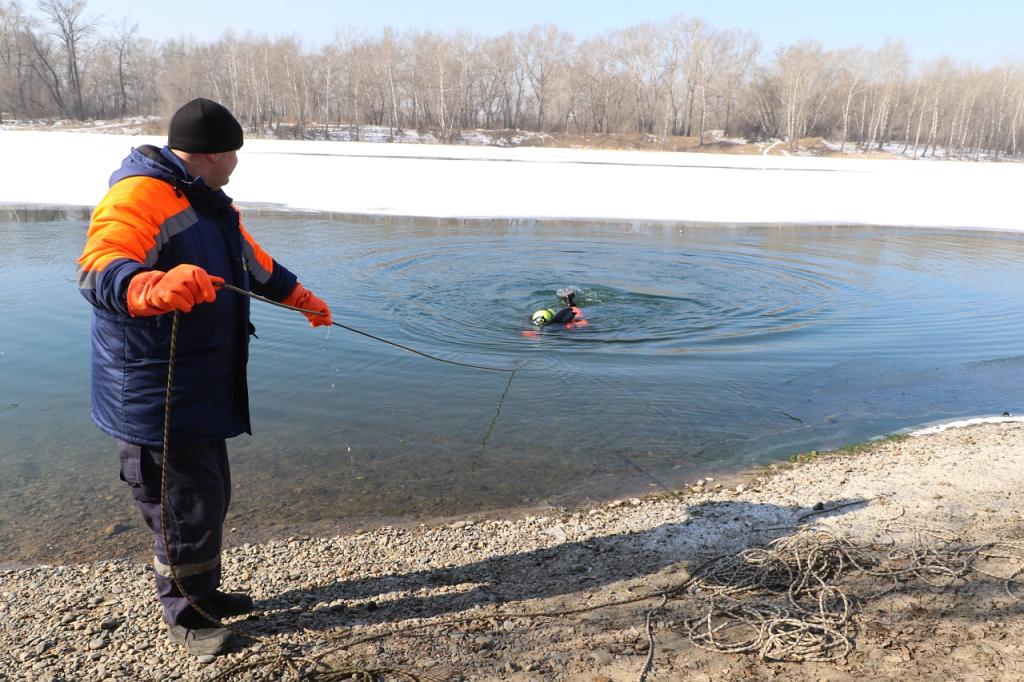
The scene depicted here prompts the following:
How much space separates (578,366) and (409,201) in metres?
14.0

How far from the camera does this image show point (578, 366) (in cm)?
723

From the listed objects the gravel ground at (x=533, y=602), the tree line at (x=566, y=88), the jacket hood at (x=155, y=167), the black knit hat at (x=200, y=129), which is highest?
the tree line at (x=566, y=88)

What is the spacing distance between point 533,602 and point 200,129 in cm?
234

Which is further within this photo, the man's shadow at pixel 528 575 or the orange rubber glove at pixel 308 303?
the orange rubber glove at pixel 308 303

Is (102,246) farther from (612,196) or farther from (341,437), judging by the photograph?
(612,196)

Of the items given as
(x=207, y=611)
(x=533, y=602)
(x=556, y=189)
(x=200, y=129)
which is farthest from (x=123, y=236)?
(x=556, y=189)

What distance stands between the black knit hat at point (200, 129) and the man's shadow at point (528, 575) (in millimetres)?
1913

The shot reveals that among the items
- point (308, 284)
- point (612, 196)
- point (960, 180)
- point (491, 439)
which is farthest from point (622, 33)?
point (491, 439)

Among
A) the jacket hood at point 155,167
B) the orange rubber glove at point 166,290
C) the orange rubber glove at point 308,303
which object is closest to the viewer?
the orange rubber glove at point 166,290

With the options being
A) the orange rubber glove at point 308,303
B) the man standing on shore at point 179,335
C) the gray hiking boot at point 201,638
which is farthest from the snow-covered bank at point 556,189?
the gray hiking boot at point 201,638

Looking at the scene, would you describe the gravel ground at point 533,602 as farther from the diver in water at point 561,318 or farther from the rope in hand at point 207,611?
the diver in water at point 561,318

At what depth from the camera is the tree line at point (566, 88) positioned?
58.5 m

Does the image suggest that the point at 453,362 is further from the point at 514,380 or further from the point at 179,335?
the point at 179,335

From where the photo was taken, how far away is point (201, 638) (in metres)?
2.90
